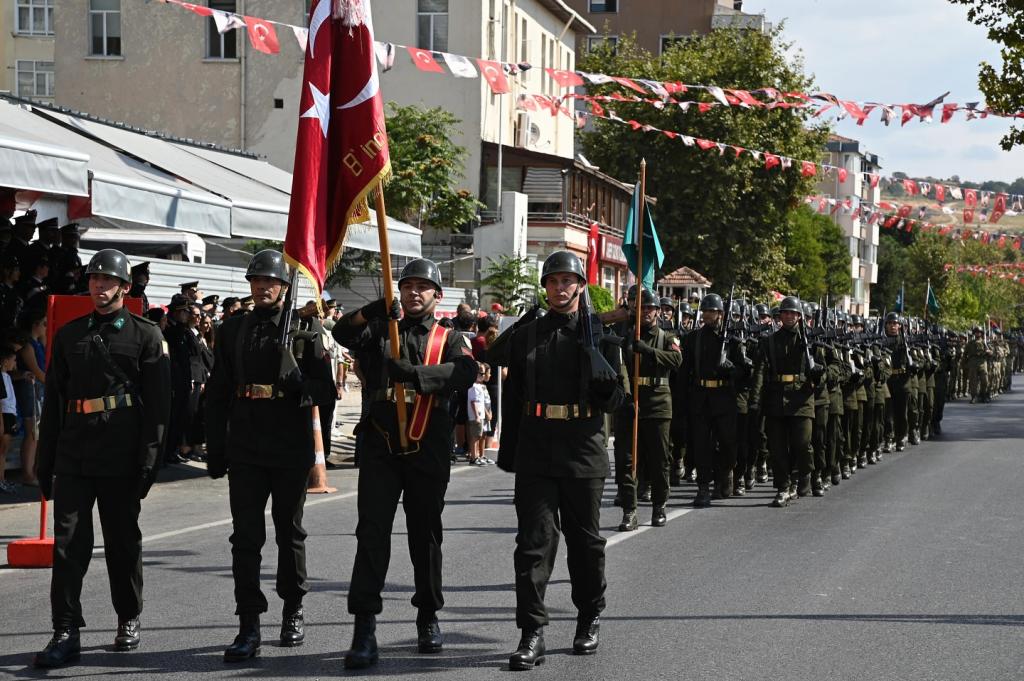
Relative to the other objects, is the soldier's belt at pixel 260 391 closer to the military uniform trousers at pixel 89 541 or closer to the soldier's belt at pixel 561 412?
the military uniform trousers at pixel 89 541

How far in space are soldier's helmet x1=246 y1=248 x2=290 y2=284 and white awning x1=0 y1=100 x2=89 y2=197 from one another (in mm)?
5010

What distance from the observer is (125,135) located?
62.7 ft

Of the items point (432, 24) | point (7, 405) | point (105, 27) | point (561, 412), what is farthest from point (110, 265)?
point (105, 27)

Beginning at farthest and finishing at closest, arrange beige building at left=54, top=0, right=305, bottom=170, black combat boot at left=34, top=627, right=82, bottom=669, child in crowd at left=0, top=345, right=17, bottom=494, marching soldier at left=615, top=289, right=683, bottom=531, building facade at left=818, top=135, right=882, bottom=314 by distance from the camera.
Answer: building facade at left=818, top=135, right=882, bottom=314 → beige building at left=54, top=0, right=305, bottom=170 → child in crowd at left=0, top=345, right=17, bottom=494 → marching soldier at left=615, top=289, right=683, bottom=531 → black combat boot at left=34, top=627, right=82, bottom=669

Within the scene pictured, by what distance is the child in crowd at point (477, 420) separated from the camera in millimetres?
19938

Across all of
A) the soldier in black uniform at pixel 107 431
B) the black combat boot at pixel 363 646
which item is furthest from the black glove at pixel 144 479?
the black combat boot at pixel 363 646

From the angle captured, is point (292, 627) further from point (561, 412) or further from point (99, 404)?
point (561, 412)

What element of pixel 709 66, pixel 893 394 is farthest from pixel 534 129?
pixel 893 394

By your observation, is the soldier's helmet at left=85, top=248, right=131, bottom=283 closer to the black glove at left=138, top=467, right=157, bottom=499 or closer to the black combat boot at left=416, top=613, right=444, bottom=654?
the black glove at left=138, top=467, right=157, bottom=499

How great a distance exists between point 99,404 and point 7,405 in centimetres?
719

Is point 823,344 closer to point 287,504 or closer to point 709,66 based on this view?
point 287,504

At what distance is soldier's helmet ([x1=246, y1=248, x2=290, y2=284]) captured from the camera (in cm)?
802

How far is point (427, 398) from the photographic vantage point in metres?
7.83

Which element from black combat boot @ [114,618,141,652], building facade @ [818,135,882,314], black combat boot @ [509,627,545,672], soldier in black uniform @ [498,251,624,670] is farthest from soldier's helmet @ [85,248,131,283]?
building facade @ [818,135,882,314]
